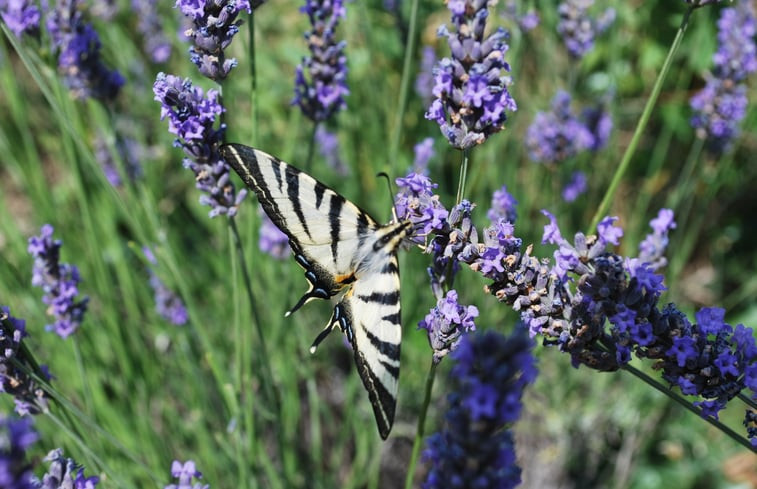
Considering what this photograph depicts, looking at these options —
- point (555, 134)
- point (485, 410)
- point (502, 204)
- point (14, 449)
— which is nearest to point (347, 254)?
point (502, 204)

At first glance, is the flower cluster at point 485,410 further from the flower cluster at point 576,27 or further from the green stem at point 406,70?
the flower cluster at point 576,27

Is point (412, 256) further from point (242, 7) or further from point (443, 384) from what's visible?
point (242, 7)

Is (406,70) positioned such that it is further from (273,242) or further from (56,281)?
(56,281)

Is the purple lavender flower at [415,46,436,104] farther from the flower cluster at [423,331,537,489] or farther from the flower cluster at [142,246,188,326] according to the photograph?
the flower cluster at [423,331,537,489]

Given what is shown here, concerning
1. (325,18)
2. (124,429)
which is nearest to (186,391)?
(124,429)

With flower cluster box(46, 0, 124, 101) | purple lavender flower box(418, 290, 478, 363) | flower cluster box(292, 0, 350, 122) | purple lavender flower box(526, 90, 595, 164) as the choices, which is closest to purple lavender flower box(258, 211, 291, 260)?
flower cluster box(292, 0, 350, 122)

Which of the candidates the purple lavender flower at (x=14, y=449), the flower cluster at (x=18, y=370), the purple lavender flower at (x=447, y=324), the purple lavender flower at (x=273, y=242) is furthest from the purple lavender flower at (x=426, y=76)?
the purple lavender flower at (x=14, y=449)
